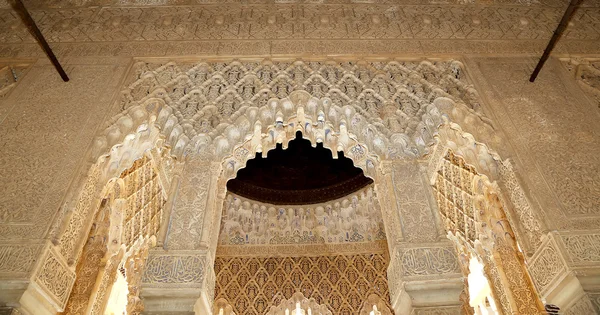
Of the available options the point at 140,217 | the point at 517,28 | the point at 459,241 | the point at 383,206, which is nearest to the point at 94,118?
the point at 140,217

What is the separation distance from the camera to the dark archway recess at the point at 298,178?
772cm

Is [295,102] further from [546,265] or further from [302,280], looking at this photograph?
[302,280]

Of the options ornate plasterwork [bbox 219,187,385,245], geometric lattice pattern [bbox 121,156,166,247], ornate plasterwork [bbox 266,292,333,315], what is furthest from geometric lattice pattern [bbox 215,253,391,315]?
geometric lattice pattern [bbox 121,156,166,247]

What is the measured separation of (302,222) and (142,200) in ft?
10.6

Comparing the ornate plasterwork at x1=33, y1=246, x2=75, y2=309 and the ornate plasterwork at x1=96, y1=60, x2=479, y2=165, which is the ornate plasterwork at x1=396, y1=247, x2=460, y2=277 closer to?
the ornate plasterwork at x1=96, y1=60, x2=479, y2=165

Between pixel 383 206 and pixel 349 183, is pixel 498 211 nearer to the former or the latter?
pixel 383 206

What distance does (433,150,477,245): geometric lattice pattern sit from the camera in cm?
464

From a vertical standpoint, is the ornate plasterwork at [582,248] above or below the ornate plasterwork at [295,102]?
below

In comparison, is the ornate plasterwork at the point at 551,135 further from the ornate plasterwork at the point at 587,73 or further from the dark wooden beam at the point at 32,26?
the dark wooden beam at the point at 32,26

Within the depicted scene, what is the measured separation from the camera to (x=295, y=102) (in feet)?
14.0

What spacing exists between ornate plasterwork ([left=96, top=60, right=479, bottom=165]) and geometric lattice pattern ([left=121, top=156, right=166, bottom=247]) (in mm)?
919

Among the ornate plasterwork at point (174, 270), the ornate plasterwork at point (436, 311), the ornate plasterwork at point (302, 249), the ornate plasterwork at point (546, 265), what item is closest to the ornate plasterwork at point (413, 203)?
the ornate plasterwork at point (436, 311)

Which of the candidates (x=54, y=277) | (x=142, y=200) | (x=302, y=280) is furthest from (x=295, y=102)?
(x=302, y=280)

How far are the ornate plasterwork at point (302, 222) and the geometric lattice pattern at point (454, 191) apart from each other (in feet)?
8.41
